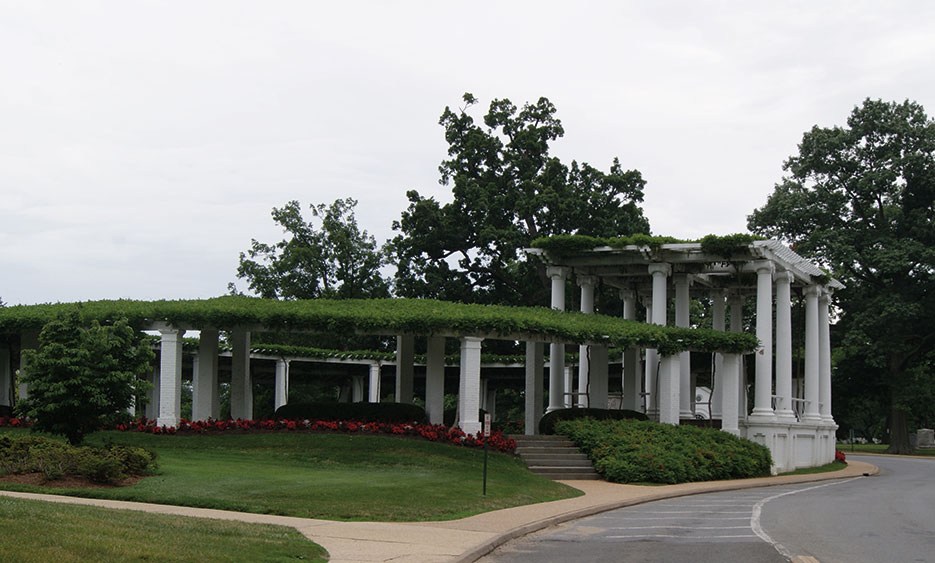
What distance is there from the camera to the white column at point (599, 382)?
37.4 meters

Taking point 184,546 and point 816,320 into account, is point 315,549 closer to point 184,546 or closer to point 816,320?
point 184,546

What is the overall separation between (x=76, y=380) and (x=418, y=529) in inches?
419

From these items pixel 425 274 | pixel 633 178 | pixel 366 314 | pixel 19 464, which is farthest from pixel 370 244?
pixel 19 464

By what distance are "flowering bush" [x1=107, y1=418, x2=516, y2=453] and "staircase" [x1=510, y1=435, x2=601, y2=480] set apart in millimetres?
742

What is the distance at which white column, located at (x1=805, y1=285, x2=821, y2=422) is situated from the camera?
43.1 metres

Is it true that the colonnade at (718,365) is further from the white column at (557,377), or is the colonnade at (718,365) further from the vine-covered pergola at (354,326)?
the vine-covered pergola at (354,326)

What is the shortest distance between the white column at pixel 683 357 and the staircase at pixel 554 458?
925 cm

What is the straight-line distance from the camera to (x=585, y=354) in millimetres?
40625

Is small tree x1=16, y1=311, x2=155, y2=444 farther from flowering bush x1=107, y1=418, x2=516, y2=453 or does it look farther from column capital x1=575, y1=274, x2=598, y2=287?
column capital x1=575, y1=274, x2=598, y2=287

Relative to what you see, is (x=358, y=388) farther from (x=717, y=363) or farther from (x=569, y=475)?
(x=569, y=475)

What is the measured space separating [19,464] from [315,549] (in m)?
9.70

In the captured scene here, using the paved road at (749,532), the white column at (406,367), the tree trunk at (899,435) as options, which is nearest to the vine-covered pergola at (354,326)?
the white column at (406,367)

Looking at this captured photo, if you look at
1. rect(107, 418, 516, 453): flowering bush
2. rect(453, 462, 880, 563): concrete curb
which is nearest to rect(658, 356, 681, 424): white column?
rect(453, 462, 880, 563): concrete curb

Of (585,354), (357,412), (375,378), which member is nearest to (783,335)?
(585,354)
